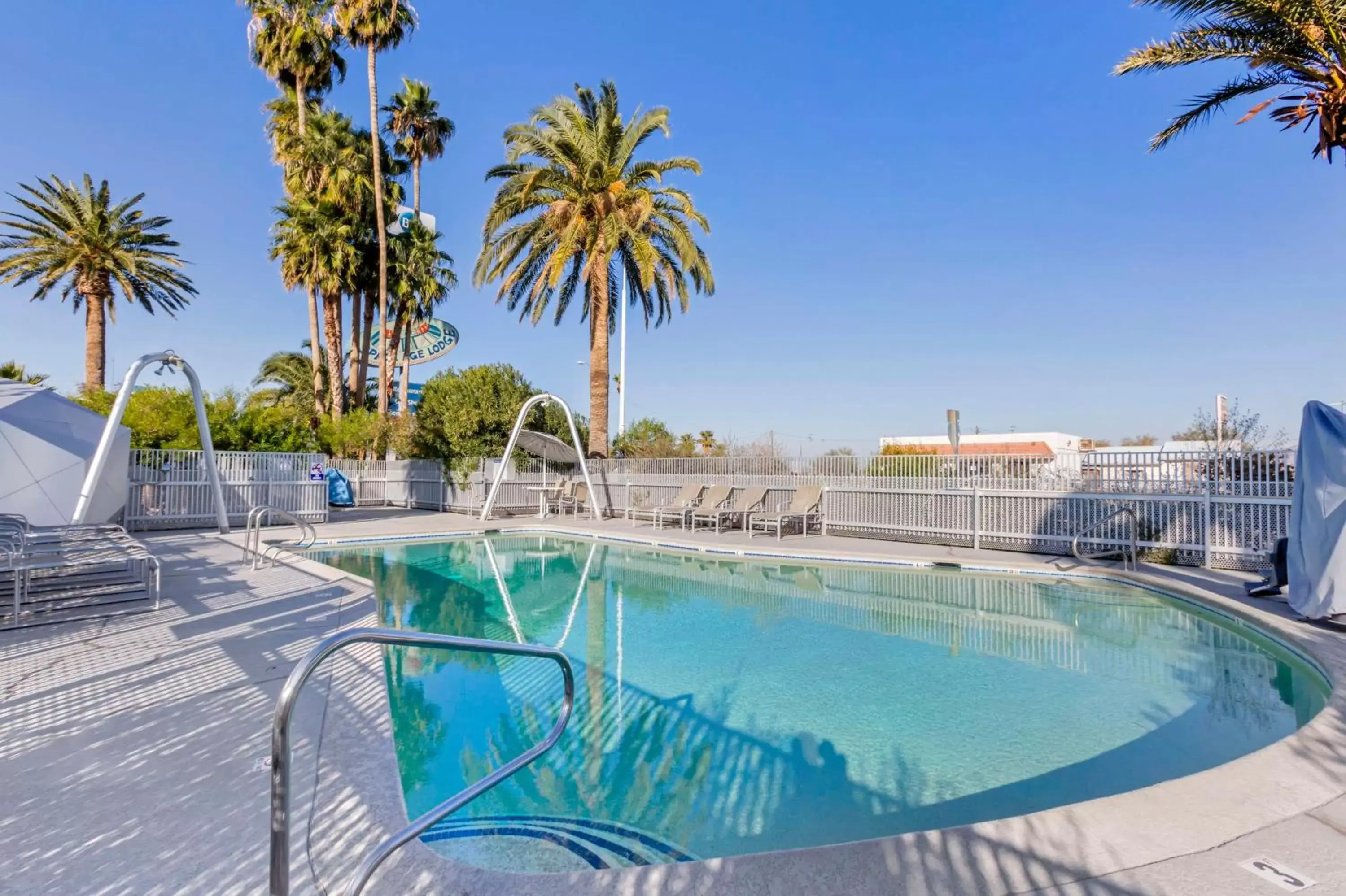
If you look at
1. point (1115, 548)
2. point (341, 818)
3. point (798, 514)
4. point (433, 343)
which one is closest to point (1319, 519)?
point (1115, 548)

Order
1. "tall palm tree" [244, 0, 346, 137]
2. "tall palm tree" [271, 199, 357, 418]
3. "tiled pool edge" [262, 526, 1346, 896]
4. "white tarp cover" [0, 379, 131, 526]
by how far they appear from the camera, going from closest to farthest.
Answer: "tiled pool edge" [262, 526, 1346, 896] < "white tarp cover" [0, 379, 131, 526] < "tall palm tree" [244, 0, 346, 137] < "tall palm tree" [271, 199, 357, 418]

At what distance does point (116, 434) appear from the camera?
12.4m

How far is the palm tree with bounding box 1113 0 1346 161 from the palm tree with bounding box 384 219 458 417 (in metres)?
25.0

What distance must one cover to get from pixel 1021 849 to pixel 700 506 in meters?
14.7

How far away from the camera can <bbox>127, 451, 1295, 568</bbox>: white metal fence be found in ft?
34.1

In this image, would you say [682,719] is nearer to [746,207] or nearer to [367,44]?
[746,207]

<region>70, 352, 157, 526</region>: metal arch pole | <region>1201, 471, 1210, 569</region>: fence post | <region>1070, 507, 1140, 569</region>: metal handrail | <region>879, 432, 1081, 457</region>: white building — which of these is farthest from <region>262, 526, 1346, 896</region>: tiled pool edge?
<region>879, 432, 1081, 457</region>: white building

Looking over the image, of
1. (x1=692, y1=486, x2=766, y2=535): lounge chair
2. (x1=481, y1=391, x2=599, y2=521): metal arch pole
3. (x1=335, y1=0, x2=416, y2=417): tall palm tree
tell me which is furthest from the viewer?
(x1=335, y1=0, x2=416, y2=417): tall palm tree

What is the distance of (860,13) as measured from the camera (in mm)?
16797

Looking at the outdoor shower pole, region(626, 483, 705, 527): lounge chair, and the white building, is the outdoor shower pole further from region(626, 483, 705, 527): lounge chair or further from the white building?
the white building

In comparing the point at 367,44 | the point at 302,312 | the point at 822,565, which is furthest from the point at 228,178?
the point at 822,565

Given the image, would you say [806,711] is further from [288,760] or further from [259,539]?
[259,539]

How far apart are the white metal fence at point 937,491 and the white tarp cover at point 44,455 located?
3592 millimetres

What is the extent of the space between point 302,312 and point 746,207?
2373cm
